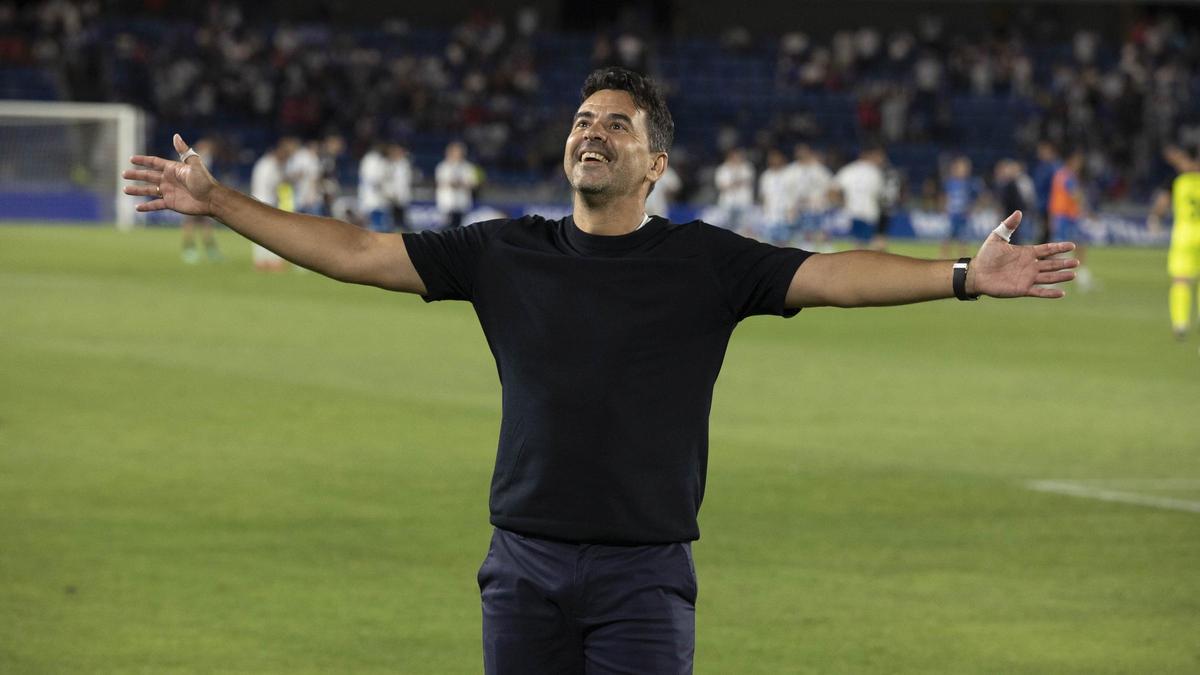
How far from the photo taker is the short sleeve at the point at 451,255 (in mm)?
4996

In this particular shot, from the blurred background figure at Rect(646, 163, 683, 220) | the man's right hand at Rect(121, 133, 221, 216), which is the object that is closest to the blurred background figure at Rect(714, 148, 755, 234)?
the blurred background figure at Rect(646, 163, 683, 220)

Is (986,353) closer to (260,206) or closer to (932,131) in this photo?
(260,206)

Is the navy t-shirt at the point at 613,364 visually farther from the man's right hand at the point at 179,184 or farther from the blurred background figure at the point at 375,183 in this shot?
the blurred background figure at the point at 375,183

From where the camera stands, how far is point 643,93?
4.93 metres

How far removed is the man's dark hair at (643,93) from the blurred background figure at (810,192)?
37.4 meters

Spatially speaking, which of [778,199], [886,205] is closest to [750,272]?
[886,205]

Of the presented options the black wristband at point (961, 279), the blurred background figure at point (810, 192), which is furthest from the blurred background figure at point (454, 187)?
the black wristband at point (961, 279)

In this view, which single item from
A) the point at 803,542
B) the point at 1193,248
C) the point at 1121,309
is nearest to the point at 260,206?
the point at 803,542

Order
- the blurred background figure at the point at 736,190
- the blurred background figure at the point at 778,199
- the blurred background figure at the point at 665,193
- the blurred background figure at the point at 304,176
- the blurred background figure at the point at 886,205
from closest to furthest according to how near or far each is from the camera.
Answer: the blurred background figure at the point at 304,176 < the blurred background figure at the point at 886,205 < the blurred background figure at the point at 665,193 < the blurred background figure at the point at 778,199 < the blurred background figure at the point at 736,190

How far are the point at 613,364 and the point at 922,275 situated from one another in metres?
0.80

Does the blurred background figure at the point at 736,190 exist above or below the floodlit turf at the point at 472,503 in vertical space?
above

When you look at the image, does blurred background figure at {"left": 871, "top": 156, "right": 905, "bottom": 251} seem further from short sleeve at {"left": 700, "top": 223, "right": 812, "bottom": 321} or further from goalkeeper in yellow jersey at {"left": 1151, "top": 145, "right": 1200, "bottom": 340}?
short sleeve at {"left": 700, "top": 223, "right": 812, "bottom": 321}

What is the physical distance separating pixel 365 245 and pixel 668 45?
51.5 metres

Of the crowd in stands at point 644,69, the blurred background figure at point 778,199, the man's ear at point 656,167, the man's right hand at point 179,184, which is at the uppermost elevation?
the crowd in stands at point 644,69
